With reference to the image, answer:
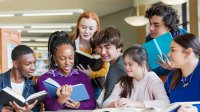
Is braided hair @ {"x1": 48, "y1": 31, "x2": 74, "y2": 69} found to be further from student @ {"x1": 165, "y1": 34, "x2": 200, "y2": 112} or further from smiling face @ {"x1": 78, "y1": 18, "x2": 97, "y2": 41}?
student @ {"x1": 165, "y1": 34, "x2": 200, "y2": 112}

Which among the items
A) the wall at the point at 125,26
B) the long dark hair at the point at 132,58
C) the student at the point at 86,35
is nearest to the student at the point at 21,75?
the student at the point at 86,35

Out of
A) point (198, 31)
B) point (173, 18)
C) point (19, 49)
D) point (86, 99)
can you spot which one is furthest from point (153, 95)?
point (198, 31)

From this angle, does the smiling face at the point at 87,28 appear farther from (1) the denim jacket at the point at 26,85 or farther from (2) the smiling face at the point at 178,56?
(2) the smiling face at the point at 178,56

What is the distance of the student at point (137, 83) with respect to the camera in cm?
209

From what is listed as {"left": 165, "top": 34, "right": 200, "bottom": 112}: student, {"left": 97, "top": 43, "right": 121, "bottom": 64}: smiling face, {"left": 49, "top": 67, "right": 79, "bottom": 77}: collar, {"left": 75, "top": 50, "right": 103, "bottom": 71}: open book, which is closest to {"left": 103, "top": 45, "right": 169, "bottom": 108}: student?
{"left": 165, "top": 34, "right": 200, "bottom": 112}: student

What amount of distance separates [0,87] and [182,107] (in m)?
1.28

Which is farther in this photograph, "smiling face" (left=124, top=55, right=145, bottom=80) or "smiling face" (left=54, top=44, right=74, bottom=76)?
"smiling face" (left=54, top=44, right=74, bottom=76)

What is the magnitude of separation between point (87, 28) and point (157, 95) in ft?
3.01

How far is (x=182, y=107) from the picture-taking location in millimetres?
1600

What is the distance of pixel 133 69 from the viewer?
2127 millimetres

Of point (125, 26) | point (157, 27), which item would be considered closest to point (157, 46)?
point (157, 27)

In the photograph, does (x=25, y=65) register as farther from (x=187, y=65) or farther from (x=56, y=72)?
(x=187, y=65)

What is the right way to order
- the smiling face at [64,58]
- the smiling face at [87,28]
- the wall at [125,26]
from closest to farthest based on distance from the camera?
the smiling face at [64,58]
the smiling face at [87,28]
the wall at [125,26]

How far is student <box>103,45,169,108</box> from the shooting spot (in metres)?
2.09
